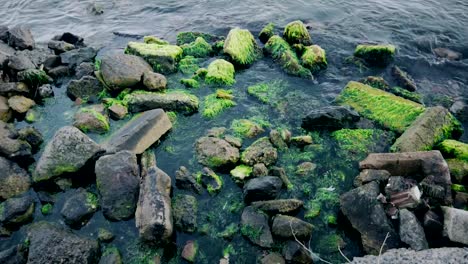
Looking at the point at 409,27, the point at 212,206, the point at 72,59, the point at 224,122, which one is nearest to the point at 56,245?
the point at 212,206

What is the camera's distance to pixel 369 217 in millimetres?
6438

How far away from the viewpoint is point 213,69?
35.2 ft

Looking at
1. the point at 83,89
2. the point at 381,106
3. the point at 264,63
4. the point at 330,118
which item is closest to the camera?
the point at 330,118

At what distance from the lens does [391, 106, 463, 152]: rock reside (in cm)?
795

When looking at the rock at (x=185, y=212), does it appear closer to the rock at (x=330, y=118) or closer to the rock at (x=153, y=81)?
the rock at (x=330, y=118)

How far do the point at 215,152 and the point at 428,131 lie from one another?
4.85 meters

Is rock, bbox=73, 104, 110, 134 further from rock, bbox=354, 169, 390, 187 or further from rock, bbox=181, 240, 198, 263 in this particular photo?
rock, bbox=354, 169, 390, 187

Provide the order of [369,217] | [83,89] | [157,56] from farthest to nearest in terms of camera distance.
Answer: [157,56] → [83,89] → [369,217]

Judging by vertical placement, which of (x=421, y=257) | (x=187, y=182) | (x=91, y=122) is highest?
(x=91, y=122)

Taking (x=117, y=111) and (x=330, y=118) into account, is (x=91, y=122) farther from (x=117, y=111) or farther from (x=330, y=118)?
(x=330, y=118)

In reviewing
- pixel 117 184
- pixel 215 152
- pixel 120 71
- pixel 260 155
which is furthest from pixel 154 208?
pixel 120 71

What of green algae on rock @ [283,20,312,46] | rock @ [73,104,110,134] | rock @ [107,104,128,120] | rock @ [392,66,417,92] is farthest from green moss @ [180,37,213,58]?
rock @ [392,66,417,92]

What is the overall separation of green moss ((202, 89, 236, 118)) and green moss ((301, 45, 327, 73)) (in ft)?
9.01

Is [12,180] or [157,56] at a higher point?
[157,56]
